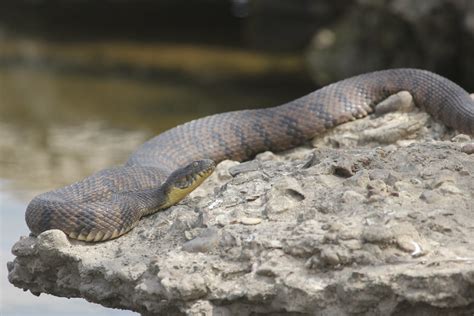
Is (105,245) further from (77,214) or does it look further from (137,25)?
(137,25)

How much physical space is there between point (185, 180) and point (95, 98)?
8.06m

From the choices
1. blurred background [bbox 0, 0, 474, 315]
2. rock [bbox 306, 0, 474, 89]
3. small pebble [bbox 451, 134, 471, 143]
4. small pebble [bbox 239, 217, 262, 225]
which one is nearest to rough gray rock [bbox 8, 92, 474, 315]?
small pebble [bbox 239, 217, 262, 225]

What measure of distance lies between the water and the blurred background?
0.02 meters

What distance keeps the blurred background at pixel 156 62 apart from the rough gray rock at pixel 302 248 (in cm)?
58

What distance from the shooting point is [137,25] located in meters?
20.7

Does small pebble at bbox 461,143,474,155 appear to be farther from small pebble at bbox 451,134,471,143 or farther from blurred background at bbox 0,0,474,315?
blurred background at bbox 0,0,474,315

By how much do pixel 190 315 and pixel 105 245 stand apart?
3.49ft

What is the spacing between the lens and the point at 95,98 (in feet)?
46.0

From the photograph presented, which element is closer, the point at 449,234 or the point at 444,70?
the point at 449,234

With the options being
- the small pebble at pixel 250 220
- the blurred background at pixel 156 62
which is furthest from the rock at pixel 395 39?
the small pebble at pixel 250 220

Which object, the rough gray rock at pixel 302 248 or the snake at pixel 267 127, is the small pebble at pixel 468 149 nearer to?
the rough gray rock at pixel 302 248

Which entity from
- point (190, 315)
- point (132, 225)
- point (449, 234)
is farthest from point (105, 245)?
point (449, 234)

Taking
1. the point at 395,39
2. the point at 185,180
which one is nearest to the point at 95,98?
the point at 395,39

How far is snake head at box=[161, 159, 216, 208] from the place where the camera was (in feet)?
20.3
